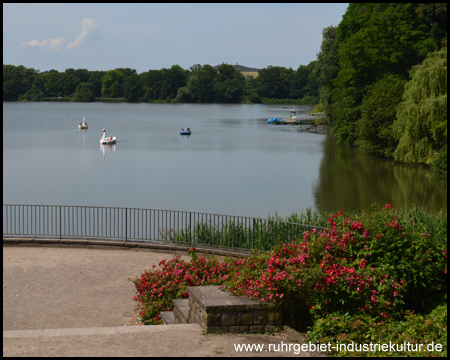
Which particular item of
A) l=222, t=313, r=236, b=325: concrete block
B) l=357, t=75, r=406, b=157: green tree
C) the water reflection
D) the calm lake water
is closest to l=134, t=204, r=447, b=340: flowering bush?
l=222, t=313, r=236, b=325: concrete block

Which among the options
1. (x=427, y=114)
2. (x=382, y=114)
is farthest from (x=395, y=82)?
(x=427, y=114)

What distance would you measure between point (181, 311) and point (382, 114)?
45238 millimetres

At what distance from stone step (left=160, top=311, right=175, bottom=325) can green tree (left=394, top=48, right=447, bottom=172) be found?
34.9m

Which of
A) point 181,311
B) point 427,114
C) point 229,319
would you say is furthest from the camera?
point 427,114

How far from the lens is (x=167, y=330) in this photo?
935 cm

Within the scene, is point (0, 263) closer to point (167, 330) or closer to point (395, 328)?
point (167, 330)

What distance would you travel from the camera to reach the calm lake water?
36781mm

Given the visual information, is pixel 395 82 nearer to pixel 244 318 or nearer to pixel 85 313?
pixel 85 313

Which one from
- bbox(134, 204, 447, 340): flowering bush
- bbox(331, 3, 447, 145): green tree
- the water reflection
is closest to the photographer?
bbox(134, 204, 447, 340): flowering bush

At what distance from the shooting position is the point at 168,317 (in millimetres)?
11289

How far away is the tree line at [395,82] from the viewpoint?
43781mm

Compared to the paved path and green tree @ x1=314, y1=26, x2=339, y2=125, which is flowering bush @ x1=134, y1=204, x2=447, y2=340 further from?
green tree @ x1=314, y1=26, x2=339, y2=125

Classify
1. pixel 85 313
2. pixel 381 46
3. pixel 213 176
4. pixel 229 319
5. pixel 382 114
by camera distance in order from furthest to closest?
1. pixel 381 46
2. pixel 382 114
3. pixel 213 176
4. pixel 85 313
5. pixel 229 319

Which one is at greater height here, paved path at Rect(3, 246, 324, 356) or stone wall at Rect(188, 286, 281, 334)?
stone wall at Rect(188, 286, 281, 334)
